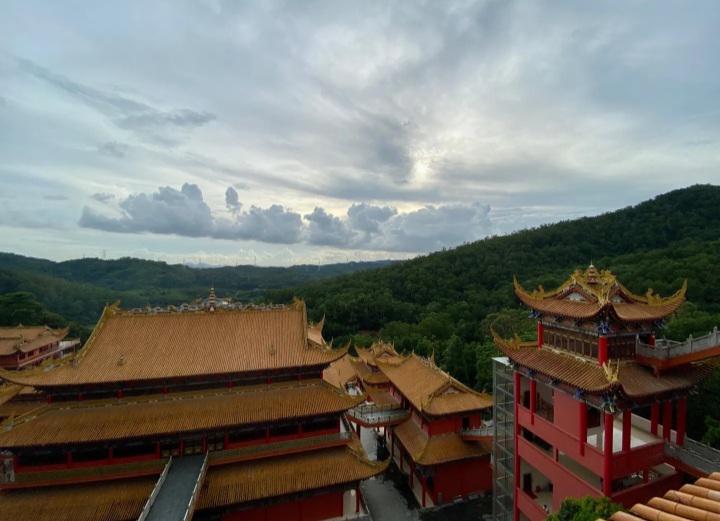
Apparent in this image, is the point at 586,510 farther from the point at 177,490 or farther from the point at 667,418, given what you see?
the point at 177,490

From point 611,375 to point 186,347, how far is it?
19.3 metres

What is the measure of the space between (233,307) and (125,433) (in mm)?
8173

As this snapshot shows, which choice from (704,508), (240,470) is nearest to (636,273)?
(240,470)

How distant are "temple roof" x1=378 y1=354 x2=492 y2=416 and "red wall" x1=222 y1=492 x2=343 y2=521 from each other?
6681mm

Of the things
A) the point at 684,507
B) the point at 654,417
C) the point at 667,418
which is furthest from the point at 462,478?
the point at 684,507

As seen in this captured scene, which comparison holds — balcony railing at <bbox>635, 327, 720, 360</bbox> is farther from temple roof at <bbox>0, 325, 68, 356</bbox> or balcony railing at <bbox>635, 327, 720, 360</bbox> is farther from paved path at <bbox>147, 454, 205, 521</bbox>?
temple roof at <bbox>0, 325, 68, 356</bbox>

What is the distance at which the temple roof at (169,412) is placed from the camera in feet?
57.7

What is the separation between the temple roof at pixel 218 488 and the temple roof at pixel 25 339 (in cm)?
3069

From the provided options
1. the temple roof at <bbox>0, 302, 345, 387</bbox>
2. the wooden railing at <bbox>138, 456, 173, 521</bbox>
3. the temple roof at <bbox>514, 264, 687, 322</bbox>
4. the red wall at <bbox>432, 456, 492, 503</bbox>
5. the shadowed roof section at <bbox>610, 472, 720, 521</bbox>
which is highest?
the temple roof at <bbox>514, 264, 687, 322</bbox>

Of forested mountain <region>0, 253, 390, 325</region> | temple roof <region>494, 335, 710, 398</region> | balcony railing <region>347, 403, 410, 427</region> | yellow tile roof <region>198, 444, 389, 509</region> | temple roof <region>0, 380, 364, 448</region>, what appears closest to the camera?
temple roof <region>494, 335, 710, 398</region>

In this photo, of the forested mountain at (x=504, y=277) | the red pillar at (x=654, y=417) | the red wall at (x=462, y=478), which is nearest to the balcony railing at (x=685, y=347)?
the red pillar at (x=654, y=417)

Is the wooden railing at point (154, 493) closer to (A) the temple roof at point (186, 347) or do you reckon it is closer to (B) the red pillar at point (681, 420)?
(A) the temple roof at point (186, 347)

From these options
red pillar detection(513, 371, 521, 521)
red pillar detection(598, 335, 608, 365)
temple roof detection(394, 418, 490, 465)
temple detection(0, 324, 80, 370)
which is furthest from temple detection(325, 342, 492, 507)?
temple detection(0, 324, 80, 370)

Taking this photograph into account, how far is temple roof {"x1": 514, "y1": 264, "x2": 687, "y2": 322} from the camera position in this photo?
15.2 m
